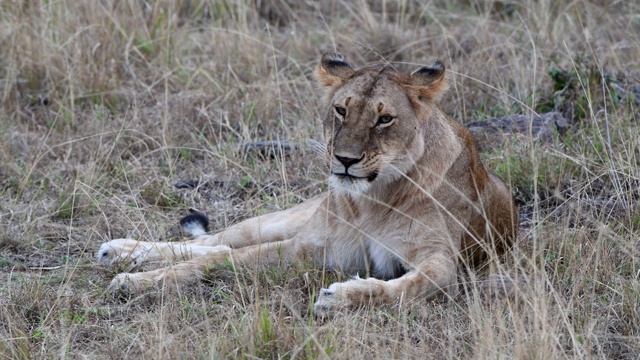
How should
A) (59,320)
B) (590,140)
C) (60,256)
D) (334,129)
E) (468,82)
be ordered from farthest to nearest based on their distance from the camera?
(468,82) → (590,140) → (60,256) → (334,129) → (59,320)

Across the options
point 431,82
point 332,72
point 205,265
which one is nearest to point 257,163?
point 332,72

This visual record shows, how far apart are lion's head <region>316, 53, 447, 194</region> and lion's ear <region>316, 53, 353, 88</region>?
12 mm

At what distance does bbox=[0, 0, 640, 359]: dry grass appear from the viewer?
3.70 metres

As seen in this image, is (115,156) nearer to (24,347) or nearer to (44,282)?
(44,282)

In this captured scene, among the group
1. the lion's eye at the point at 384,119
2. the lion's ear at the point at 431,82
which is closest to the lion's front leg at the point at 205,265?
the lion's eye at the point at 384,119

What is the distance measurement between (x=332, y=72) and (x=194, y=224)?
3.66ft

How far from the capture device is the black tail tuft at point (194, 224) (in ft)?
17.0

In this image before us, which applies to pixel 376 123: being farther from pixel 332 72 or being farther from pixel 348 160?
pixel 332 72

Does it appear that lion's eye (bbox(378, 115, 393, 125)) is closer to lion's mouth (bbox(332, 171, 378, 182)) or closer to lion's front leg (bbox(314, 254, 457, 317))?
lion's mouth (bbox(332, 171, 378, 182))

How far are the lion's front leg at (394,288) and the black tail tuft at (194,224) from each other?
137 cm

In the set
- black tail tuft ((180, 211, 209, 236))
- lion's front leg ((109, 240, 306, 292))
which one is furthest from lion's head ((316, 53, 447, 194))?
black tail tuft ((180, 211, 209, 236))

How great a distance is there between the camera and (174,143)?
6199 mm

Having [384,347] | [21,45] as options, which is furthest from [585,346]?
[21,45]

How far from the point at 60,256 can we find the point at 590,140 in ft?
9.04
